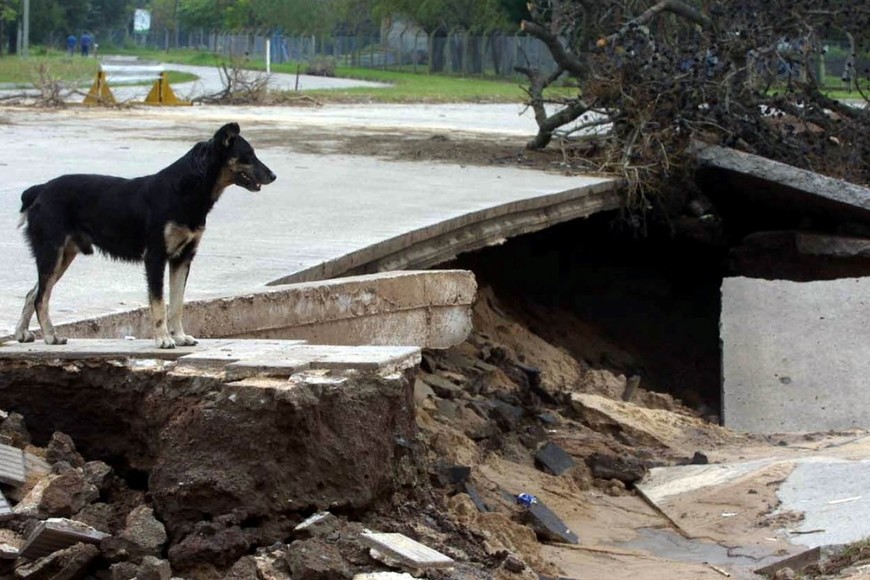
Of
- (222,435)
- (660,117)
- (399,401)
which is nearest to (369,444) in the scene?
(399,401)

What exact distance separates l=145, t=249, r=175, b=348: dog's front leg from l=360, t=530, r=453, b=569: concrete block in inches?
52.0

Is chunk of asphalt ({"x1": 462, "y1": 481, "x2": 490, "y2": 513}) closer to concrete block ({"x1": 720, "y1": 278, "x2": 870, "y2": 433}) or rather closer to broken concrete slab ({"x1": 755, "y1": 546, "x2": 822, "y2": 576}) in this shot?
broken concrete slab ({"x1": 755, "y1": 546, "x2": 822, "y2": 576})

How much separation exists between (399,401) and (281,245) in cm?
447

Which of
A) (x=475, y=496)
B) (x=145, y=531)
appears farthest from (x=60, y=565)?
(x=475, y=496)

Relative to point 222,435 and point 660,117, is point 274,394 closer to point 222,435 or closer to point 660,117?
point 222,435

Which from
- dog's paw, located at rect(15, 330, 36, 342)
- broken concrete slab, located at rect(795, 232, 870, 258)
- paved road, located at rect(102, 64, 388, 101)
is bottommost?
paved road, located at rect(102, 64, 388, 101)

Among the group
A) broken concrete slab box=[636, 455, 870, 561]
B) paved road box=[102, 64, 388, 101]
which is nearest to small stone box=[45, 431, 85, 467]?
broken concrete slab box=[636, 455, 870, 561]

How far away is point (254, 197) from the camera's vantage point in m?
12.6

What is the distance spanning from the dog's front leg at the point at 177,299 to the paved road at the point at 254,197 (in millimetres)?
875

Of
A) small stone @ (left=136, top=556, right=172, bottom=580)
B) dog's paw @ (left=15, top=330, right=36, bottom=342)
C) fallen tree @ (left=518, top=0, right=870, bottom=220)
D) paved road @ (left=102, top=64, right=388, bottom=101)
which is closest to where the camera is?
small stone @ (left=136, top=556, right=172, bottom=580)

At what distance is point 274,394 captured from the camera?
16.4 feet

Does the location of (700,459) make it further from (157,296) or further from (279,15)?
(279,15)

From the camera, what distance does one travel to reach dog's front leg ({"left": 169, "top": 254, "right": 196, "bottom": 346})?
587 centimetres

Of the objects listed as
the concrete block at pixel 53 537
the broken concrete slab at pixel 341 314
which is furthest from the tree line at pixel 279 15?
the concrete block at pixel 53 537
